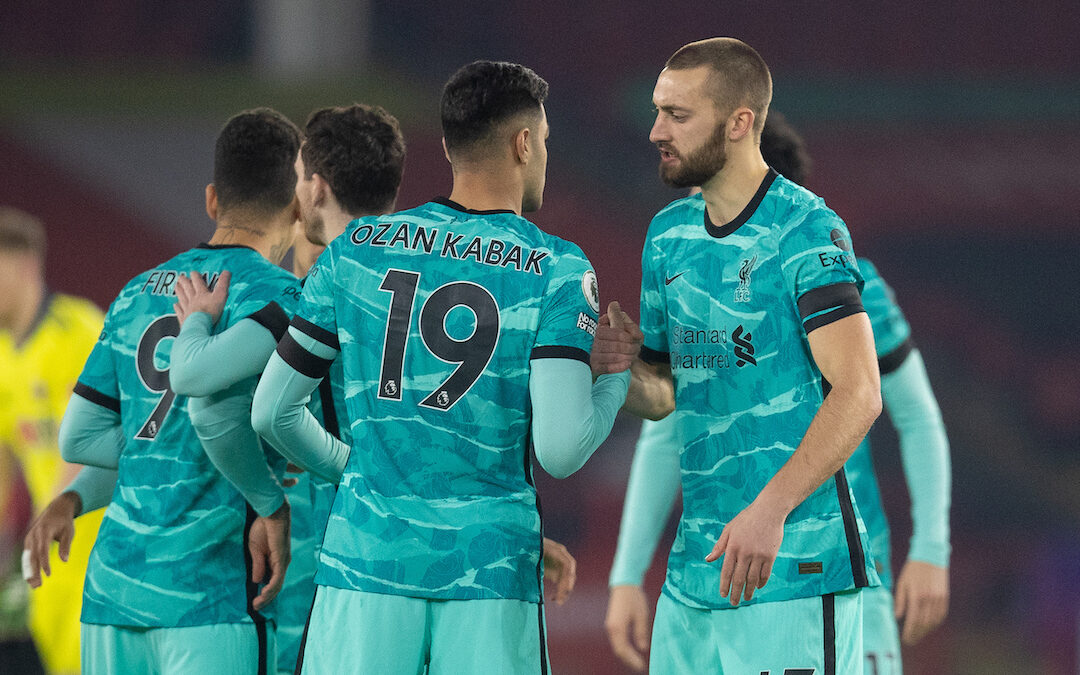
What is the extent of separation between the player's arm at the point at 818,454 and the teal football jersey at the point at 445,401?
1.33 ft

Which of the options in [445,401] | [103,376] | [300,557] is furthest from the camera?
[300,557]

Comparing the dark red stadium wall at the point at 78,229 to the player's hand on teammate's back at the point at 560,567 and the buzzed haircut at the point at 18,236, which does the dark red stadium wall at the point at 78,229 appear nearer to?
the buzzed haircut at the point at 18,236

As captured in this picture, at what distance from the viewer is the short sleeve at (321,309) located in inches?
94.5

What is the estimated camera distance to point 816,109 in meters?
14.0

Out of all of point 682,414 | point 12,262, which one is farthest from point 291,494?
point 12,262

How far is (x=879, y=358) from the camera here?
11.6 ft

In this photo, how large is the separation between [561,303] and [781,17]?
45.8 ft

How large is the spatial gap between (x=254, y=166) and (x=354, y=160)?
24 centimetres

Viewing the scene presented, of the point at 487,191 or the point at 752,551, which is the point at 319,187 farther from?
the point at 752,551

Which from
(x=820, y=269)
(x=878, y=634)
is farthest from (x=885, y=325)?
(x=820, y=269)

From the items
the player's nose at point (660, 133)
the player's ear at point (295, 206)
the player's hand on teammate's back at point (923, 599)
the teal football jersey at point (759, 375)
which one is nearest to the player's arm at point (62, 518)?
the player's ear at point (295, 206)

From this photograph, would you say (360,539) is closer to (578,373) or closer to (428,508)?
(428,508)

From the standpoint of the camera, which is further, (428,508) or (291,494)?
(291,494)

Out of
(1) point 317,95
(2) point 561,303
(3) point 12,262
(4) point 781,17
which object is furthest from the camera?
(4) point 781,17
